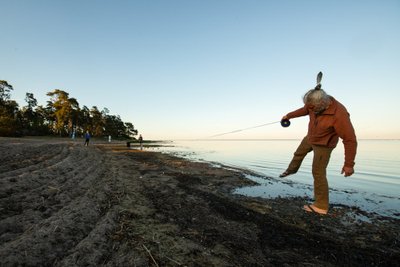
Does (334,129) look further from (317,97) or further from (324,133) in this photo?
(317,97)

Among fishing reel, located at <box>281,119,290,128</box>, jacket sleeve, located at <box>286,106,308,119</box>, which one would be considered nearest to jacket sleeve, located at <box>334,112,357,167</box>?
jacket sleeve, located at <box>286,106,308,119</box>

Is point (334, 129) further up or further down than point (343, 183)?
further up

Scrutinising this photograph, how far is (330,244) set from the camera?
342cm

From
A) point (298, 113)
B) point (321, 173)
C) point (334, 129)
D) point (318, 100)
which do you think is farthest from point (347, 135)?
point (298, 113)

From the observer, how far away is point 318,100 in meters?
3.89

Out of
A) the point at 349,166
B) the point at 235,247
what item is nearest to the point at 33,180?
the point at 235,247

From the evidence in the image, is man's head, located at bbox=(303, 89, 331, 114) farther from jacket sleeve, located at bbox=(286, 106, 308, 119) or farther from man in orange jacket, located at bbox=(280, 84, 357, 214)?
jacket sleeve, located at bbox=(286, 106, 308, 119)

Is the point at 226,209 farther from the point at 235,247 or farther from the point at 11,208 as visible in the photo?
the point at 11,208

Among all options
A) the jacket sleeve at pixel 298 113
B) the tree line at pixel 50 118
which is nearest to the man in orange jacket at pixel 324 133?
the jacket sleeve at pixel 298 113

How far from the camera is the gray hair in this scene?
387 cm

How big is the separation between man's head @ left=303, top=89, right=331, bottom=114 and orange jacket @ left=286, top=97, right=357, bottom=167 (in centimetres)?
11

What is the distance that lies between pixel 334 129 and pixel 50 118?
86057 millimetres

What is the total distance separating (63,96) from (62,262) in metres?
69.8

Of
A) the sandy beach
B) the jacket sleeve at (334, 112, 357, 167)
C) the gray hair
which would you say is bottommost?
the sandy beach
